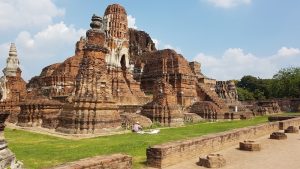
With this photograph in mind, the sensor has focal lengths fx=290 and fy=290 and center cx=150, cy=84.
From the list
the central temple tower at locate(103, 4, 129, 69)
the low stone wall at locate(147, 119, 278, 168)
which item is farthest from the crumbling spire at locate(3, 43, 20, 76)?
the low stone wall at locate(147, 119, 278, 168)

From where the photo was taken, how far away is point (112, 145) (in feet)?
35.0

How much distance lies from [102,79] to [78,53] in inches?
803

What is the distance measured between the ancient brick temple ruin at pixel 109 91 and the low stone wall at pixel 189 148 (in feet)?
21.1

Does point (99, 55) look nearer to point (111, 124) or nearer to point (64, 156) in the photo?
point (111, 124)

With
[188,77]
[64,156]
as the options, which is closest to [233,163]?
[64,156]

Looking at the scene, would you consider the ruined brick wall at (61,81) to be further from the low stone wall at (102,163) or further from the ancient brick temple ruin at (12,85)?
the low stone wall at (102,163)

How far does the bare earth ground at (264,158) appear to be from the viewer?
7887 mm

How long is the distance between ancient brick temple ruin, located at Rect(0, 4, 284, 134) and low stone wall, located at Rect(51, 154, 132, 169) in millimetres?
8273

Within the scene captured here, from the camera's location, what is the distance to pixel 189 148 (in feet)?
28.4

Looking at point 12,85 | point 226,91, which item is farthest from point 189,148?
point 226,91

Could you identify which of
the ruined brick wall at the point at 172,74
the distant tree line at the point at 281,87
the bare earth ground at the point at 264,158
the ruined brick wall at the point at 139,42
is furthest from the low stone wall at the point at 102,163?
the distant tree line at the point at 281,87

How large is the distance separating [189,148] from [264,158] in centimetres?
242

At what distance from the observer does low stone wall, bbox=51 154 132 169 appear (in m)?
5.30

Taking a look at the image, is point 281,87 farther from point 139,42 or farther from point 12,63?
point 12,63
